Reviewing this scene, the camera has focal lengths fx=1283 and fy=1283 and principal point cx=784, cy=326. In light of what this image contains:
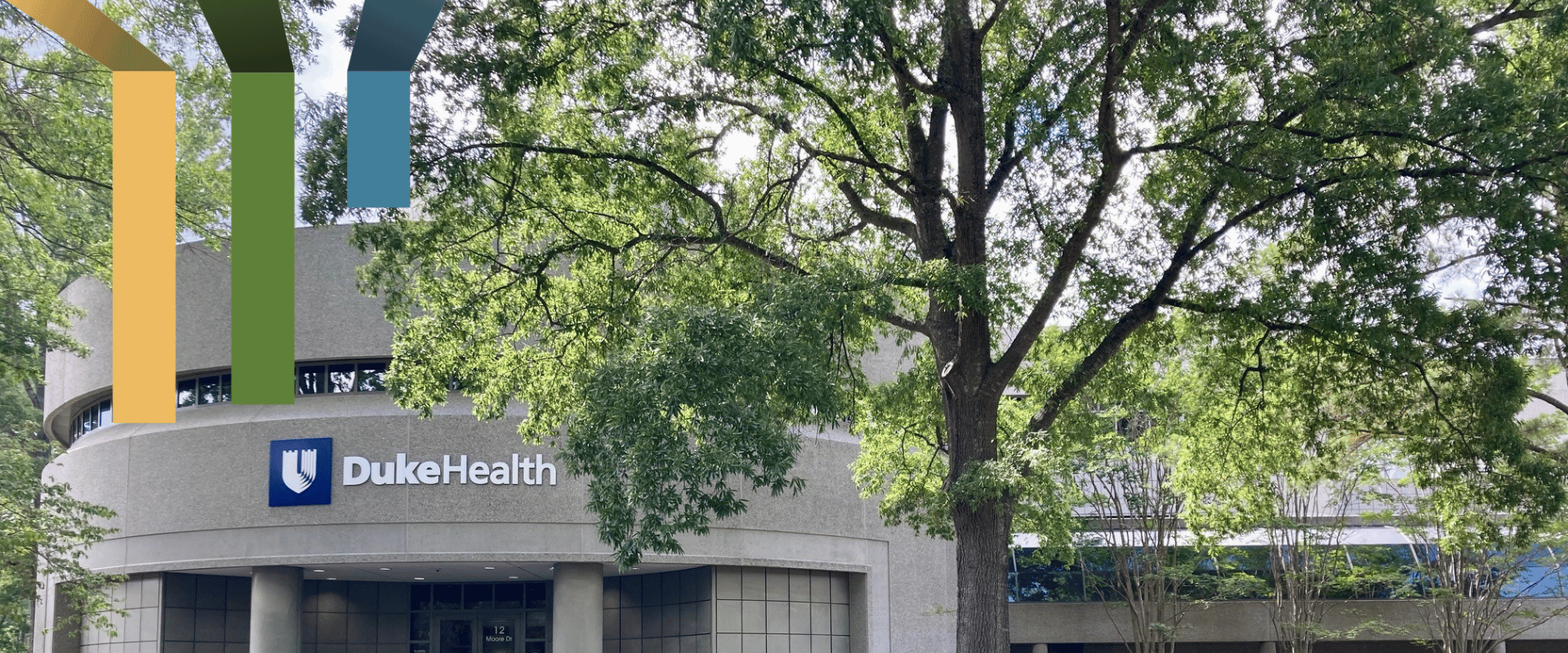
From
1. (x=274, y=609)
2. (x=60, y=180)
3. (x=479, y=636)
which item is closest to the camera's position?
(x=60, y=180)

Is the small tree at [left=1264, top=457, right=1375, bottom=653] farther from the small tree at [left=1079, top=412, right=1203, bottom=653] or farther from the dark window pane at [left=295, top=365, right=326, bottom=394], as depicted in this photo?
the dark window pane at [left=295, top=365, right=326, bottom=394]

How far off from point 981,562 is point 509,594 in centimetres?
1863

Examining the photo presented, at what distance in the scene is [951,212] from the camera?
1891 cm

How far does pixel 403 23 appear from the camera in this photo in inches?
597

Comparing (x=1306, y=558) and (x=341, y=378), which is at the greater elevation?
(x=341, y=378)

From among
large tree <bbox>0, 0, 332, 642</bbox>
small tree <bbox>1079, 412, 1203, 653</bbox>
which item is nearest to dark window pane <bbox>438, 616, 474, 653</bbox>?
large tree <bbox>0, 0, 332, 642</bbox>

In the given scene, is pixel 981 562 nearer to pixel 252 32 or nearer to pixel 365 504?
pixel 252 32

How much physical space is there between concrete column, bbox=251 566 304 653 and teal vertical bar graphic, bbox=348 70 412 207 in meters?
14.2

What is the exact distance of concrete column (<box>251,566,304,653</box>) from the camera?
86.0 feet

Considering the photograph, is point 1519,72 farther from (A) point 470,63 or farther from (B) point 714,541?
(B) point 714,541

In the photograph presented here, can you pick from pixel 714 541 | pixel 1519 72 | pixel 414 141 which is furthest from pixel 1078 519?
pixel 414 141

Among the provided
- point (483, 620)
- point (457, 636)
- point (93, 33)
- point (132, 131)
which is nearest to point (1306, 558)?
point (483, 620)

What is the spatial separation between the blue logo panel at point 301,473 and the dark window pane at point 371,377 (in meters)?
1.39

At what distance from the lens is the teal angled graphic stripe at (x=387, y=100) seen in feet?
48.8
